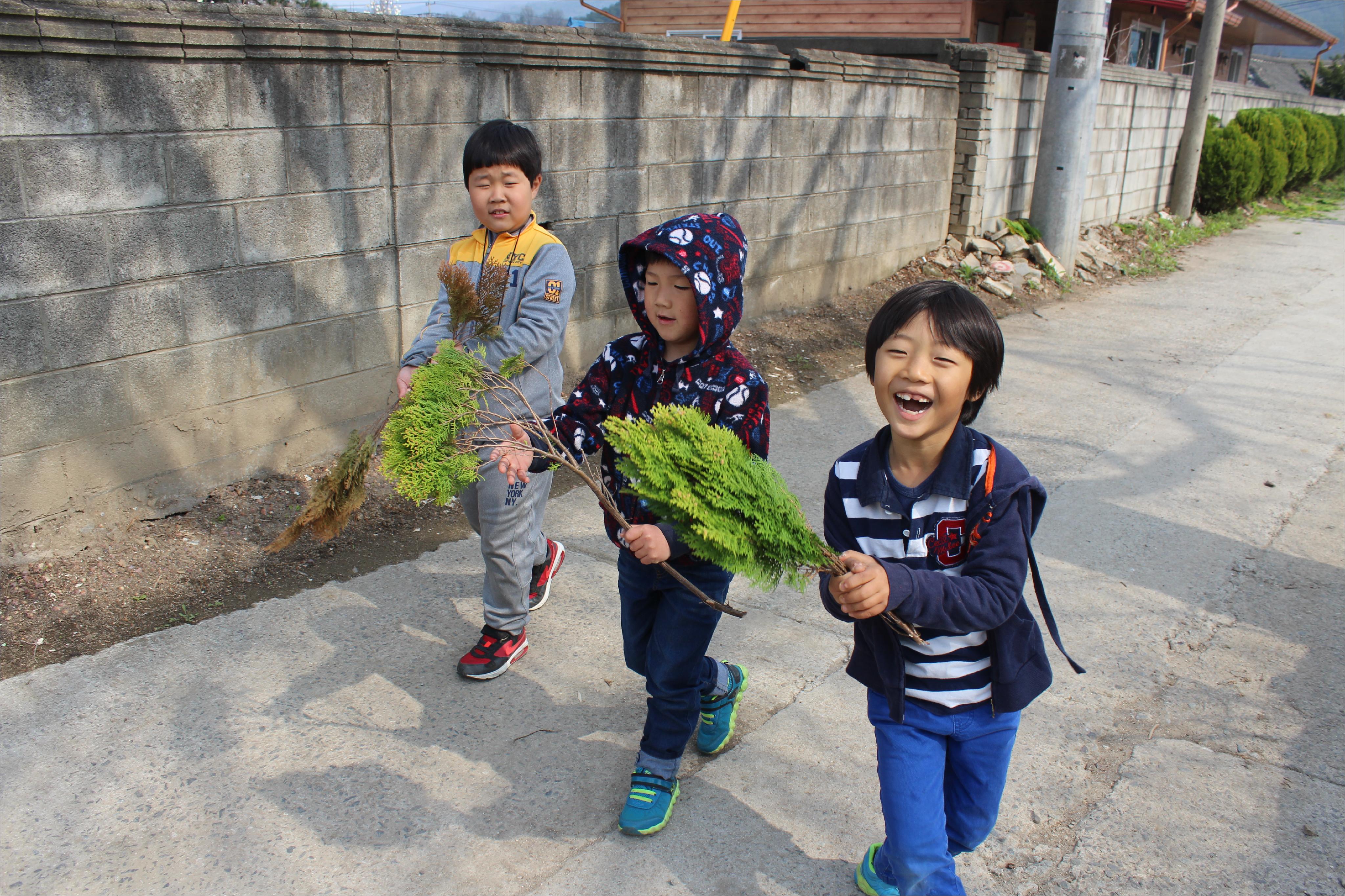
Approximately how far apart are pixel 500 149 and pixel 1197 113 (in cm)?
1530

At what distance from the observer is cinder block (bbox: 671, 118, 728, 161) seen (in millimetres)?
6770

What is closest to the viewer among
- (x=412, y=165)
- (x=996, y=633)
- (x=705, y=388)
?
(x=996, y=633)

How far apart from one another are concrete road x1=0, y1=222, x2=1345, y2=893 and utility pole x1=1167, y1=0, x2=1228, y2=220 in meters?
12.4

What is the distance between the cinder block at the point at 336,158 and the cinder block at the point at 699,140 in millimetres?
2417

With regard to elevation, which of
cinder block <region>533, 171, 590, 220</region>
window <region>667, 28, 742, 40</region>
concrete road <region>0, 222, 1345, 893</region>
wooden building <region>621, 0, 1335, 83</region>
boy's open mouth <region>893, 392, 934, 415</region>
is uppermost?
wooden building <region>621, 0, 1335, 83</region>

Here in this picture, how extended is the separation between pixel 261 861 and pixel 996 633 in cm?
187

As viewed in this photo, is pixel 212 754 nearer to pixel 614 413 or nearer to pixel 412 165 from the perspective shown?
pixel 614 413

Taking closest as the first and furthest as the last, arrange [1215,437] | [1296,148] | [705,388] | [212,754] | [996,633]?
[996,633] < [705,388] < [212,754] < [1215,437] < [1296,148]

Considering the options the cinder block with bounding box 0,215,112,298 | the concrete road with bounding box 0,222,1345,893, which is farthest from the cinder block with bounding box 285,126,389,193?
the concrete road with bounding box 0,222,1345,893

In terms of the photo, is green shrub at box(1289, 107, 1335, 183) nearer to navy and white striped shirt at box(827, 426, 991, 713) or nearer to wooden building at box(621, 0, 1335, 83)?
wooden building at box(621, 0, 1335, 83)

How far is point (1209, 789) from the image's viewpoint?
9.57 ft

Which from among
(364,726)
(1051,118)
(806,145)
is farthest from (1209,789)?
(1051,118)

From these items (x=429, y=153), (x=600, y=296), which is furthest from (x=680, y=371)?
(x=600, y=296)

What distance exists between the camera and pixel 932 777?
2117 millimetres
